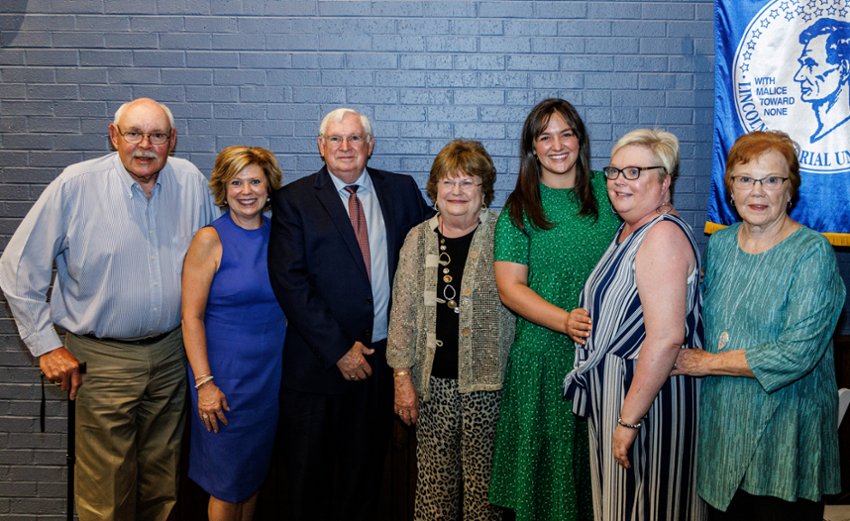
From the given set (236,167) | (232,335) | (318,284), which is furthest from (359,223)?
(232,335)

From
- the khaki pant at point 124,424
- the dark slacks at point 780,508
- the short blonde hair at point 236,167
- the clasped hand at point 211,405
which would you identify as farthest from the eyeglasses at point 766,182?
the khaki pant at point 124,424

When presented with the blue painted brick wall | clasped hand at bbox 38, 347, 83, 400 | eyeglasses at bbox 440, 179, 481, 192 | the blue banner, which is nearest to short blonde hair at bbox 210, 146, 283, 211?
the blue painted brick wall

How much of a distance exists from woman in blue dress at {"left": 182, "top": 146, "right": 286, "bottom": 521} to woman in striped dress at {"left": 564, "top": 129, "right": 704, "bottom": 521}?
1.39 metres

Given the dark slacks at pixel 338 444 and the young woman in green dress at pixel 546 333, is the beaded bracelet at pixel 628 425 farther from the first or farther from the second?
the dark slacks at pixel 338 444

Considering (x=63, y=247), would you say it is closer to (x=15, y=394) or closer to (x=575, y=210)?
(x=15, y=394)

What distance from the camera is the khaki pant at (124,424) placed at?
236cm

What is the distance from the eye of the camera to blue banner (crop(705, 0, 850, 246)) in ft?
8.67

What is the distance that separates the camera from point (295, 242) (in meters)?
2.30

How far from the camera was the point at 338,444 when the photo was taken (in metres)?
2.43

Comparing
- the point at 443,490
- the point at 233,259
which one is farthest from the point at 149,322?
the point at 443,490

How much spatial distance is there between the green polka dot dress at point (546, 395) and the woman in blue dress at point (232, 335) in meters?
1.08

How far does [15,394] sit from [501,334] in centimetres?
289

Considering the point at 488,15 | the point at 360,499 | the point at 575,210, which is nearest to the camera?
the point at 575,210

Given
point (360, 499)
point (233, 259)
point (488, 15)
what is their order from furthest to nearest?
point (488, 15) → point (360, 499) → point (233, 259)
